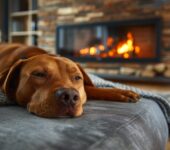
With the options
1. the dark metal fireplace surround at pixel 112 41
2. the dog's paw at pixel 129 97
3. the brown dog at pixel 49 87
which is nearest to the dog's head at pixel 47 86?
the brown dog at pixel 49 87

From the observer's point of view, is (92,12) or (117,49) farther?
(92,12)

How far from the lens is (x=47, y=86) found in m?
1.05

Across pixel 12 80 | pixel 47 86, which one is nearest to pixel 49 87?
pixel 47 86

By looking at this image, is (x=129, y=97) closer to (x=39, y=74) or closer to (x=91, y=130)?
(x=39, y=74)

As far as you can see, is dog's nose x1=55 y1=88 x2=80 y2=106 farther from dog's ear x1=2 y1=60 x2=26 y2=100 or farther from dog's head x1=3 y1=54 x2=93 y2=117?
dog's ear x1=2 y1=60 x2=26 y2=100

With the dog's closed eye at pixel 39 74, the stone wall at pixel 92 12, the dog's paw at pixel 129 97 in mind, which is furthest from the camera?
the stone wall at pixel 92 12

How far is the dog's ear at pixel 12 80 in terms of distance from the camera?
45.5 inches

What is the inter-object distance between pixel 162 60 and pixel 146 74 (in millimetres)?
241

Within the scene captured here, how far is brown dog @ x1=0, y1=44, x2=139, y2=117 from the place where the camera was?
968 millimetres

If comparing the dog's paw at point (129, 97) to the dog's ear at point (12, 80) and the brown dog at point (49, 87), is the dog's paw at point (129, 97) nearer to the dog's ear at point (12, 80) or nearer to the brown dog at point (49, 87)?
the brown dog at point (49, 87)

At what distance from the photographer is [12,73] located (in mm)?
1172

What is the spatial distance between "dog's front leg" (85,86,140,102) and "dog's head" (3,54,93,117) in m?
0.07

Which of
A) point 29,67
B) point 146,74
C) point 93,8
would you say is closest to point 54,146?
point 29,67

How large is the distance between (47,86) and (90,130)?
1.12 feet
